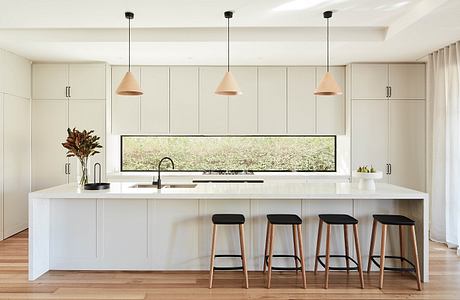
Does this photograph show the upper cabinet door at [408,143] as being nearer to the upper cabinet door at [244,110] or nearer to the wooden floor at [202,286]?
the wooden floor at [202,286]

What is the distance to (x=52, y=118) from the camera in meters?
5.50

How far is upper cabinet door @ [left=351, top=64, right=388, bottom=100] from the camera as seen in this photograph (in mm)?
5488

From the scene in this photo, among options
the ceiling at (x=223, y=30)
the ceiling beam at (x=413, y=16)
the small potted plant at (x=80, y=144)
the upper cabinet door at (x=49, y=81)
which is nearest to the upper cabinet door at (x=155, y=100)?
the ceiling at (x=223, y=30)

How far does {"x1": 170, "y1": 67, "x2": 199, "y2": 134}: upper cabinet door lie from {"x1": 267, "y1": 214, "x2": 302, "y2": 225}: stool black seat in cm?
271

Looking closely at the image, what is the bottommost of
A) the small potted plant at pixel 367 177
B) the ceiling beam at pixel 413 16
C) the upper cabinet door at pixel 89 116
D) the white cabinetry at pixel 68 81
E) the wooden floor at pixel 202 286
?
the wooden floor at pixel 202 286

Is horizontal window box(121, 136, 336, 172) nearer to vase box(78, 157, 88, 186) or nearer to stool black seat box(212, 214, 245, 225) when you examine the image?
vase box(78, 157, 88, 186)

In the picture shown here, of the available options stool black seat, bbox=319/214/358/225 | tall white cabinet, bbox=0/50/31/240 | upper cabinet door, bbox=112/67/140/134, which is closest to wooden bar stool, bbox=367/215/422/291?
stool black seat, bbox=319/214/358/225

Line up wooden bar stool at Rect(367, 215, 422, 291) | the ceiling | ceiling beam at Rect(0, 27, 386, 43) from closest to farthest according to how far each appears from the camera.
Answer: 1. wooden bar stool at Rect(367, 215, 422, 291)
2. the ceiling
3. ceiling beam at Rect(0, 27, 386, 43)

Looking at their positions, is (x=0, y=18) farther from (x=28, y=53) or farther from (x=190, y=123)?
(x=190, y=123)

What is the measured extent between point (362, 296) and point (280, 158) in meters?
3.34

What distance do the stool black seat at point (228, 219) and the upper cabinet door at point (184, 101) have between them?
258cm

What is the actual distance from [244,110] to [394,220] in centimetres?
310

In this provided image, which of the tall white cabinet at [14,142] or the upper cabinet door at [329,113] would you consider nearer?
the tall white cabinet at [14,142]

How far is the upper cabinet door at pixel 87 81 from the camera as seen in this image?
5504 mm
